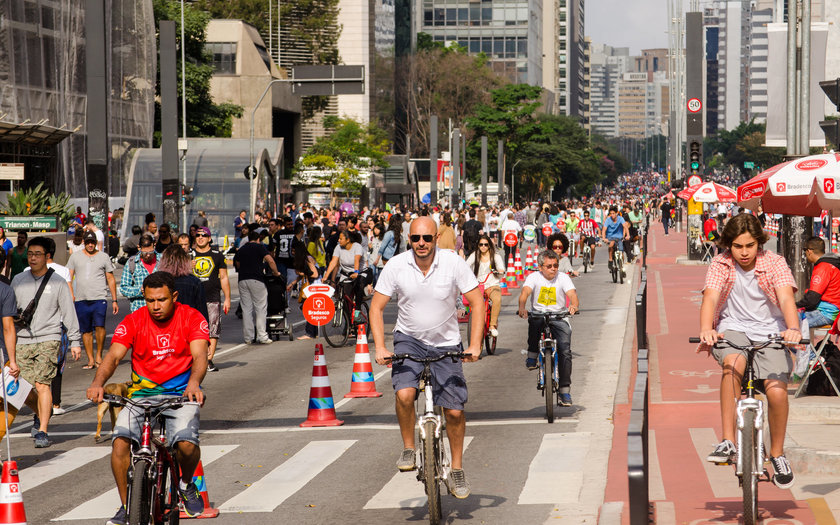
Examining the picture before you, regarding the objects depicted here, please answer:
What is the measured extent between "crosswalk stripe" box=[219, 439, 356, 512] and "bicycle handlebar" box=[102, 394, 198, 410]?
1.87 metres

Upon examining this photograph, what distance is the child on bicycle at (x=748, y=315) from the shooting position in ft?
25.6

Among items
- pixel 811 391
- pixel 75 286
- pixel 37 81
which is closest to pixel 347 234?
pixel 75 286

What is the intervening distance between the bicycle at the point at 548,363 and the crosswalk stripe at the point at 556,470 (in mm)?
686

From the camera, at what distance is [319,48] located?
109688mm

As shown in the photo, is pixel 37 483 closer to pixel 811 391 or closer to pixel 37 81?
pixel 811 391

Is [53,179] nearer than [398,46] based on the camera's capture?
Yes

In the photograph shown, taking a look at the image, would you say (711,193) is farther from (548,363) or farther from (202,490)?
(202,490)

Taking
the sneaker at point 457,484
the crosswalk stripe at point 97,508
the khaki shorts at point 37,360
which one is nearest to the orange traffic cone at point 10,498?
the crosswalk stripe at point 97,508

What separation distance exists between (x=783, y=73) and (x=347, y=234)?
7.34m

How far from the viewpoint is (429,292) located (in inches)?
332

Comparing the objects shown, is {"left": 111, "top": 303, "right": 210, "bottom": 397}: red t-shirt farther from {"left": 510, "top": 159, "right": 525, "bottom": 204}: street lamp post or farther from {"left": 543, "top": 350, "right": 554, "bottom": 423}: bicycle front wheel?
{"left": 510, "top": 159, "right": 525, "bottom": 204}: street lamp post

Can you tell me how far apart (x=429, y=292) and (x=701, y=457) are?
3.12m

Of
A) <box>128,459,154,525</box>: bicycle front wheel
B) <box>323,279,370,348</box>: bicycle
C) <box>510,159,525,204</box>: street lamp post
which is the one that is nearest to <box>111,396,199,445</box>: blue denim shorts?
<box>128,459,154,525</box>: bicycle front wheel

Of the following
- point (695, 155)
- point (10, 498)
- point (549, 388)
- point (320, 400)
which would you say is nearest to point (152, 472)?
point (10, 498)
